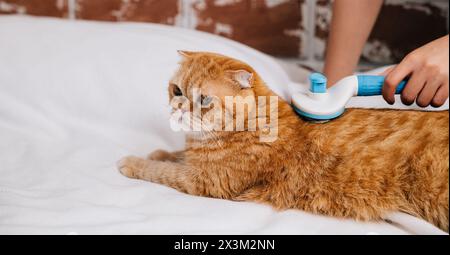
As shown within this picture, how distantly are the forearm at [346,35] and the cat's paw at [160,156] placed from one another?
1.33 feet

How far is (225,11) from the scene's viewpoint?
1.44 meters

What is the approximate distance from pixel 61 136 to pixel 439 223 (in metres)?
0.77

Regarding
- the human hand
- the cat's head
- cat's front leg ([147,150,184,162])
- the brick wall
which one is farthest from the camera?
the brick wall

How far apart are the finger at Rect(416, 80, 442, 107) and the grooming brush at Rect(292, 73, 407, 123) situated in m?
0.03

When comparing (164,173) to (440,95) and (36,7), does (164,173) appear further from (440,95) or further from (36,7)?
(36,7)

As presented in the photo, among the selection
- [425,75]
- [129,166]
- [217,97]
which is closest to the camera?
[425,75]

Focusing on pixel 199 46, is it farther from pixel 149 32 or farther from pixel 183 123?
pixel 183 123

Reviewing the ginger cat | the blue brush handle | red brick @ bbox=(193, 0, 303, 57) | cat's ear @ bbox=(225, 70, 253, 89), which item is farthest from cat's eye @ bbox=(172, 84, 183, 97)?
red brick @ bbox=(193, 0, 303, 57)

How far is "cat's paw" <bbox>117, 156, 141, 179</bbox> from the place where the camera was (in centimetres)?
87

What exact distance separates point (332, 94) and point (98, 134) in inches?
21.8

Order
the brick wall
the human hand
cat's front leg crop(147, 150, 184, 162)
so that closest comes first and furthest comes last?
the human hand < cat's front leg crop(147, 150, 184, 162) < the brick wall

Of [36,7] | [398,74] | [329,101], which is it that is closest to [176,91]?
[329,101]

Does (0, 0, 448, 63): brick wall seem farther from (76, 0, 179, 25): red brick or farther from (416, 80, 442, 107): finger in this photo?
(416, 80, 442, 107): finger

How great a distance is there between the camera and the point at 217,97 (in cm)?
77
